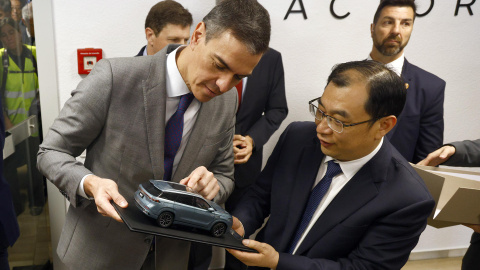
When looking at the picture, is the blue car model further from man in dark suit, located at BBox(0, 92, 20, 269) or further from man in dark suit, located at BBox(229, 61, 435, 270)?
man in dark suit, located at BBox(0, 92, 20, 269)

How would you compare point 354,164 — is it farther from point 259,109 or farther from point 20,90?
point 20,90

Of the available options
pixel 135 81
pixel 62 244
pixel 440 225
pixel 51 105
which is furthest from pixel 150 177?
pixel 51 105

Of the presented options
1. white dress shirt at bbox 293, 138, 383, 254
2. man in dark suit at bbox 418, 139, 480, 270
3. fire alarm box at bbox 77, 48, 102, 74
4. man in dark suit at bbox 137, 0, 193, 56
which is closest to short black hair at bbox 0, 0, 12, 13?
fire alarm box at bbox 77, 48, 102, 74

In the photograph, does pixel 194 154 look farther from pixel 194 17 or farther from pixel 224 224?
pixel 194 17

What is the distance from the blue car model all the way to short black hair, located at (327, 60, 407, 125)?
2.28 feet

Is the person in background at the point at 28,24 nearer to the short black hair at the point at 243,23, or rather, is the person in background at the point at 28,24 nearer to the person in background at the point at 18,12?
the person in background at the point at 18,12

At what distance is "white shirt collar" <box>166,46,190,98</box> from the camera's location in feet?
5.44

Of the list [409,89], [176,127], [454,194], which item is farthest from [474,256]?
[176,127]

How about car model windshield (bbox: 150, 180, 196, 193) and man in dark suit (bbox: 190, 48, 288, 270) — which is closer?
car model windshield (bbox: 150, 180, 196, 193)

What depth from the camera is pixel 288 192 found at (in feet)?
6.19

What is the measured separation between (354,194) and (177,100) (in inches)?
30.6

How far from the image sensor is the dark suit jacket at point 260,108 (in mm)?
2990

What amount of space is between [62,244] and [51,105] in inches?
63.0

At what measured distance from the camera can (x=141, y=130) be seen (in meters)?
1.62
